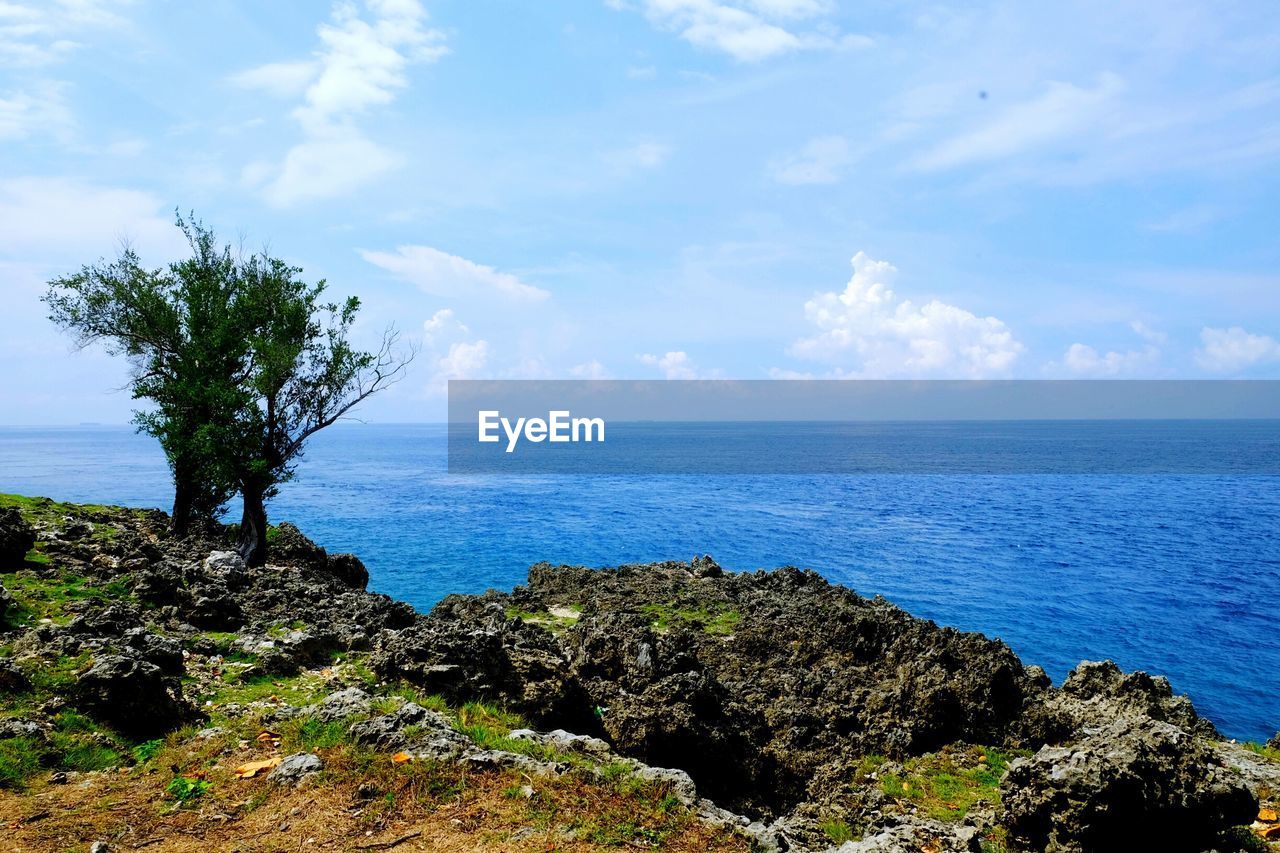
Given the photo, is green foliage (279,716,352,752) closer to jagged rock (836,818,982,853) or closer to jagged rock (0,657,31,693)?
jagged rock (0,657,31,693)

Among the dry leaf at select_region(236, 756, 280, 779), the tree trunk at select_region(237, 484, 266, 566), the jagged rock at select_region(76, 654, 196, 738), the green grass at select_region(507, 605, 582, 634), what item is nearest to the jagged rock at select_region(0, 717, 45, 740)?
the jagged rock at select_region(76, 654, 196, 738)

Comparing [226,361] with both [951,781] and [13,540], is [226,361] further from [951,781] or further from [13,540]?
[951,781]

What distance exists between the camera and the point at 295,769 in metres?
10.3

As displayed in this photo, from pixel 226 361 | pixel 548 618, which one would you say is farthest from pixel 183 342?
pixel 548 618

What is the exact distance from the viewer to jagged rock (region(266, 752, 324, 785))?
10078 mm

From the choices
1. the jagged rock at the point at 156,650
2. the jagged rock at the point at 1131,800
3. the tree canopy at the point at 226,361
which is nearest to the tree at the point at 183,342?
the tree canopy at the point at 226,361

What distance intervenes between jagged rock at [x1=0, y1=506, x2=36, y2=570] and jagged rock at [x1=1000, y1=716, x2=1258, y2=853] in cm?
2465

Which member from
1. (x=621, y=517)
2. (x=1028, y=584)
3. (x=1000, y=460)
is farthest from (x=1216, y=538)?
(x=1000, y=460)

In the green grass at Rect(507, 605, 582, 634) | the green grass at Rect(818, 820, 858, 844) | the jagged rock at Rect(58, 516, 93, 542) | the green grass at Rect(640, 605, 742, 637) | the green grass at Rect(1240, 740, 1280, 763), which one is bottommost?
the green grass at Rect(507, 605, 582, 634)

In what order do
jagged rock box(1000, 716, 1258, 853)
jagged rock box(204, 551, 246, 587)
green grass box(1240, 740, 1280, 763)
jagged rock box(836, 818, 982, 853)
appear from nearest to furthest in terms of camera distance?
1. jagged rock box(1000, 716, 1258, 853)
2. jagged rock box(836, 818, 982, 853)
3. green grass box(1240, 740, 1280, 763)
4. jagged rock box(204, 551, 246, 587)

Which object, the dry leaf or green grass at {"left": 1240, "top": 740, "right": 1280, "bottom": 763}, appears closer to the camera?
the dry leaf

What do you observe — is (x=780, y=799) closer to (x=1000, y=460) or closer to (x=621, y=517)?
(x=621, y=517)

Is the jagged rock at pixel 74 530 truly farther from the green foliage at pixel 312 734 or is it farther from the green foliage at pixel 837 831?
the green foliage at pixel 837 831

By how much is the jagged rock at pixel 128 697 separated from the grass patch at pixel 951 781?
44.7ft
